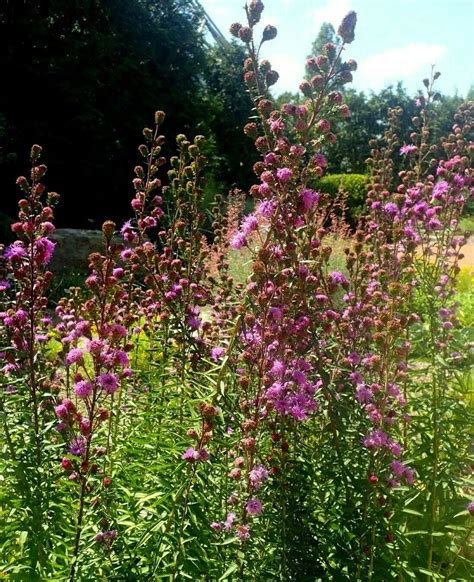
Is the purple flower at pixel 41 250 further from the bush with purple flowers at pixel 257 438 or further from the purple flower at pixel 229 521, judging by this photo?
the purple flower at pixel 229 521

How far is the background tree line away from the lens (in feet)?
38.4

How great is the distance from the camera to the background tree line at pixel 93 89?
11.7 metres

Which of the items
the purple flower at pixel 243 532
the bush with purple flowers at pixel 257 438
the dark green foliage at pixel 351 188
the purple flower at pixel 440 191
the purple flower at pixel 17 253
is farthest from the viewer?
the dark green foliage at pixel 351 188

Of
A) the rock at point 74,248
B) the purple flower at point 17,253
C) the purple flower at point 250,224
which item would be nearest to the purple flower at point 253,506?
the purple flower at point 250,224

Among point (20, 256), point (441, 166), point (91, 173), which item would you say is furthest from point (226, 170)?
point (20, 256)

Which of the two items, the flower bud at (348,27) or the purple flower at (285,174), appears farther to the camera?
the flower bud at (348,27)

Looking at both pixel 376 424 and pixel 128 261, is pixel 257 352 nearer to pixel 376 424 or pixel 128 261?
pixel 376 424

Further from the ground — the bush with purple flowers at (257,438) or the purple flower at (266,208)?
the purple flower at (266,208)

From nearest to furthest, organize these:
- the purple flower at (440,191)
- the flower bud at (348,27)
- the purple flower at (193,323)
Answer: the flower bud at (348,27), the purple flower at (193,323), the purple flower at (440,191)

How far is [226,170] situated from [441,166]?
1576 cm

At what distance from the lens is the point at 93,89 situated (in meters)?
12.9

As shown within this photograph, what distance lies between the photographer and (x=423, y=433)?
2.64 meters

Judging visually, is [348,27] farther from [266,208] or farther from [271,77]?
[266,208]

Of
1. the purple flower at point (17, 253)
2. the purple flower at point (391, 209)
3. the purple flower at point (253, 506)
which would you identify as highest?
the purple flower at point (391, 209)
